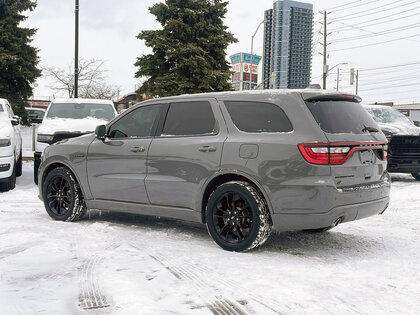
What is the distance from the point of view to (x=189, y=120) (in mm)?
5602

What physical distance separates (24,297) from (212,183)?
2.34 meters

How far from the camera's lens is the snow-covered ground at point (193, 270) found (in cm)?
343

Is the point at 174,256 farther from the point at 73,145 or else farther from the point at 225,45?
the point at 225,45

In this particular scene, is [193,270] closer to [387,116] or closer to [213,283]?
[213,283]

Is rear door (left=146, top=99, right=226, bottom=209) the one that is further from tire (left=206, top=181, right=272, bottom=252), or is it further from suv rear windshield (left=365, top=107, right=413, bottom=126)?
suv rear windshield (left=365, top=107, right=413, bottom=126)

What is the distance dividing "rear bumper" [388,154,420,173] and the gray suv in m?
6.53

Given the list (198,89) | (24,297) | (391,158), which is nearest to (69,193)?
(24,297)

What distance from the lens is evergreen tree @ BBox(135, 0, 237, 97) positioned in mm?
30434

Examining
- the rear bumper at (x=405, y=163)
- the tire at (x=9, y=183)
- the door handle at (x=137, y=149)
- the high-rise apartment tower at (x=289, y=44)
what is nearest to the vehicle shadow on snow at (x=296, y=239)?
the door handle at (x=137, y=149)

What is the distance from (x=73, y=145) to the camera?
21.9 feet

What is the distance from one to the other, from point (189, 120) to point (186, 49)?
25359 millimetres

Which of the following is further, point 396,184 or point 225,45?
point 225,45

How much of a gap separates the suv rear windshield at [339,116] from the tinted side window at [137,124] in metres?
2.12

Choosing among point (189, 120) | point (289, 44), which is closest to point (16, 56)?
point (189, 120)
